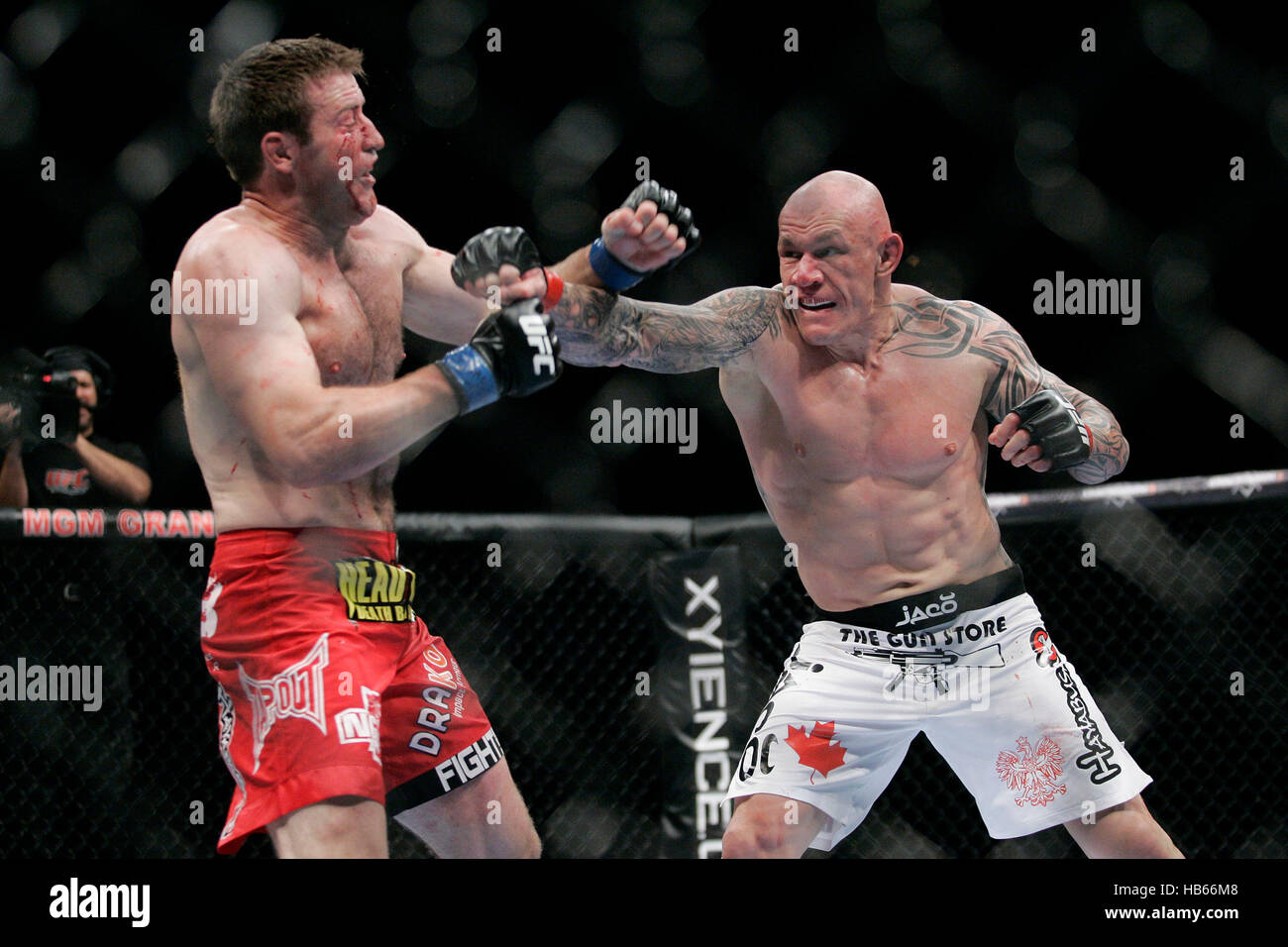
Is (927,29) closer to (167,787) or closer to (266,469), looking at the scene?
(266,469)

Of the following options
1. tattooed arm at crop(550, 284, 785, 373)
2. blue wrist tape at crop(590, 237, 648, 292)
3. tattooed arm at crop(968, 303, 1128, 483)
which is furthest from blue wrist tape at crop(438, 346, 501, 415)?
tattooed arm at crop(968, 303, 1128, 483)

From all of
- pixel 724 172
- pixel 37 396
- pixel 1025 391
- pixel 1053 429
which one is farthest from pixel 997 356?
pixel 37 396

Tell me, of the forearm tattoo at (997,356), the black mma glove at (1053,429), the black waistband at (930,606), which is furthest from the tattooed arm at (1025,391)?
the black waistband at (930,606)

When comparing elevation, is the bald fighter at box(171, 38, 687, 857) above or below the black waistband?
above

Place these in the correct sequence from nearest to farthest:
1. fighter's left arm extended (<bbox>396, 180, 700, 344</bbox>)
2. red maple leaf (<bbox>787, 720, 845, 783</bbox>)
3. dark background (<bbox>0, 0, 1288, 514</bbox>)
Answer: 1. fighter's left arm extended (<bbox>396, 180, 700, 344</bbox>)
2. red maple leaf (<bbox>787, 720, 845, 783</bbox>)
3. dark background (<bbox>0, 0, 1288, 514</bbox>)

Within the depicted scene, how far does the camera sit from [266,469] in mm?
1573

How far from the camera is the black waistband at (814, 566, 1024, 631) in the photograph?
6.55ft

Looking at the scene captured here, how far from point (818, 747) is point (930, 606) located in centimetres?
29

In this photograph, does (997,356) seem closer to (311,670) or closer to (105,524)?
(311,670)

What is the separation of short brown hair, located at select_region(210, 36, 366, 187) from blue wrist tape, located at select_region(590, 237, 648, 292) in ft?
1.47

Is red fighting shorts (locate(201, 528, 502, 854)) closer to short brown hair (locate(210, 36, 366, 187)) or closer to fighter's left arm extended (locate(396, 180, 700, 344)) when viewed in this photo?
fighter's left arm extended (locate(396, 180, 700, 344))

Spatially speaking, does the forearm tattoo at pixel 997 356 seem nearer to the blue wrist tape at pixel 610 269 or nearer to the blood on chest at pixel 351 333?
the blue wrist tape at pixel 610 269

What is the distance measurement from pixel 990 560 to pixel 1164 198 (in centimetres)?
181
